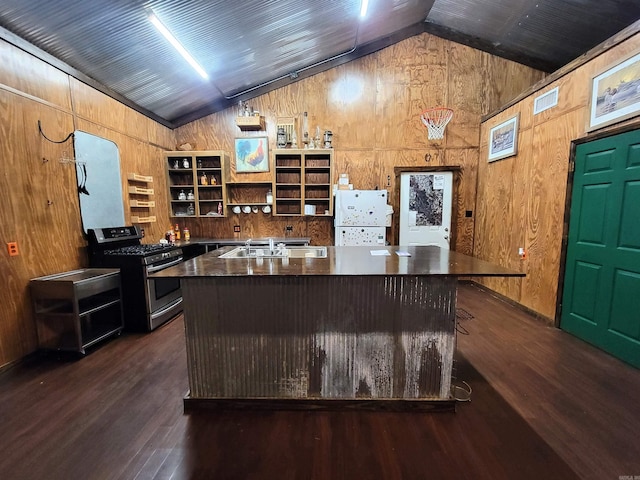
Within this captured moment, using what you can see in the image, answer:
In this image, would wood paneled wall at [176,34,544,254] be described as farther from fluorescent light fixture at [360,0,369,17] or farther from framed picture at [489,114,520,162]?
fluorescent light fixture at [360,0,369,17]

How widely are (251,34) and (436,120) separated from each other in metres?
3.17

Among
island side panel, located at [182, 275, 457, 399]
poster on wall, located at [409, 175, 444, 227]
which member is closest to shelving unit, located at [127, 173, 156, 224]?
island side panel, located at [182, 275, 457, 399]

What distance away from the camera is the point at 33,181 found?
2613 millimetres

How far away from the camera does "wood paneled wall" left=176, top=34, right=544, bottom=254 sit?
481 centimetres

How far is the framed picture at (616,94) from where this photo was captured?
2396 millimetres

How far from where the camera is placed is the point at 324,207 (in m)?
5.08

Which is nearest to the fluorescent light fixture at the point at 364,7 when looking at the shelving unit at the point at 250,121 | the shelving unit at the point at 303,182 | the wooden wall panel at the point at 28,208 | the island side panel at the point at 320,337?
the shelving unit at the point at 303,182

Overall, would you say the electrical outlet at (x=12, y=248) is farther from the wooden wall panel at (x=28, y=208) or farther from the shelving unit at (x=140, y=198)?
the shelving unit at (x=140, y=198)

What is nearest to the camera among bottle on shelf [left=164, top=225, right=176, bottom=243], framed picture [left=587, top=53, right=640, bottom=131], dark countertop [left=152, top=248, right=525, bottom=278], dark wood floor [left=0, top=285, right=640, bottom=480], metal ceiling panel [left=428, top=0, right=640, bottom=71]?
dark wood floor [left=0, top=285, right=640, bottom=480]

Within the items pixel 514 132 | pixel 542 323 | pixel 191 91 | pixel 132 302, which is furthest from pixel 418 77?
pixel 132 302

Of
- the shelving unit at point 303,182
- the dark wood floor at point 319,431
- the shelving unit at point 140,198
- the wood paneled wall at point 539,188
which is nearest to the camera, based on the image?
the dark wood floor at point 319,431

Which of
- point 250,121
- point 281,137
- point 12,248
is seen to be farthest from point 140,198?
point 281,137

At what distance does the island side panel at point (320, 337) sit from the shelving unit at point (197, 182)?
3264 millimetres

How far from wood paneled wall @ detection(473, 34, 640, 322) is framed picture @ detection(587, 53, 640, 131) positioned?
0.07 meters
